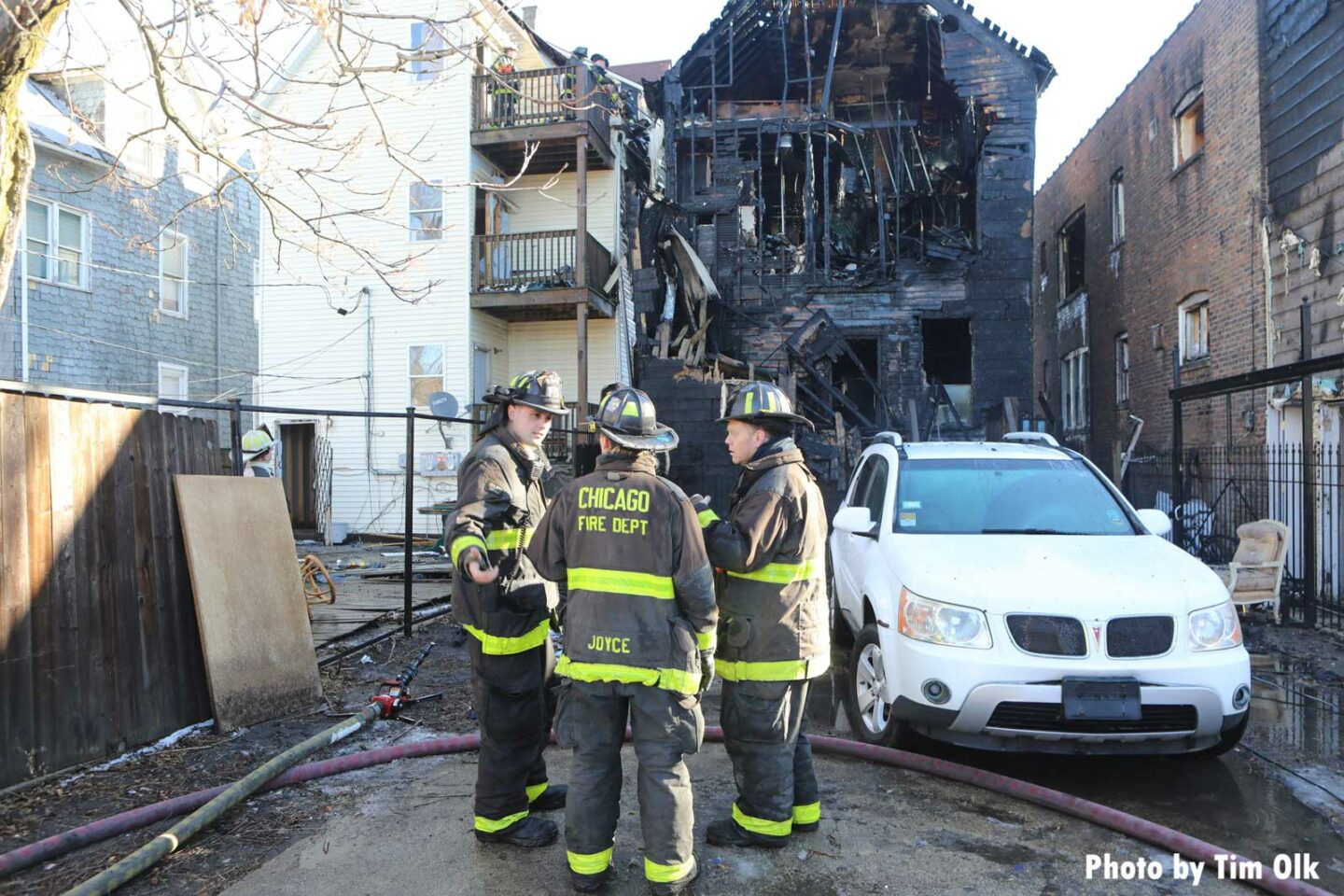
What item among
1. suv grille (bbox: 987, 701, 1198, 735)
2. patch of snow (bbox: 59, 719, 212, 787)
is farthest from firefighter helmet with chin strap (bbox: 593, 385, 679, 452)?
patch of snow (bbox: 59, 719, 212, 787)

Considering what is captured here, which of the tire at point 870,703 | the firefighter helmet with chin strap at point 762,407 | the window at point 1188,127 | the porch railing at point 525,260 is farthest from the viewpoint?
the porch railing at point 525,260

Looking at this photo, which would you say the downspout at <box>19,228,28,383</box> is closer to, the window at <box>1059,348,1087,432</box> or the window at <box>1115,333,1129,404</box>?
the window at <box>1115,333,1129,404</box>

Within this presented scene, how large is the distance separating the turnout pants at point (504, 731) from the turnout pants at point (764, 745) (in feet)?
2.65

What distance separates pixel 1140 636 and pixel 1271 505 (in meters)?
8.12

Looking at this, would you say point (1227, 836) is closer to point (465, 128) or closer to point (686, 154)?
point (686, 154)

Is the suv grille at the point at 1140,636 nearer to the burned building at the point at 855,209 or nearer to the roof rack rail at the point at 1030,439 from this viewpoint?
the roof rack rail at the point at 1030,439

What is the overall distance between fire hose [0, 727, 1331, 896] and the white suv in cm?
19

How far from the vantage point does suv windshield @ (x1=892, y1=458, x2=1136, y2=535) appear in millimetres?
4680

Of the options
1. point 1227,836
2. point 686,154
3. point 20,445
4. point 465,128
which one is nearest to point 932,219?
point 686,154

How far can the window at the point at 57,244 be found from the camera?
47.0ft

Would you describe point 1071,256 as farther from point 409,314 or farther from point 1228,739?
point 1228,739

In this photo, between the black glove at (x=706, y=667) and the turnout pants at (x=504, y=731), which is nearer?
the black glove at (x=706, y=667)

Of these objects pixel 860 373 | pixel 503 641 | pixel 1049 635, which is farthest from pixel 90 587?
pixel 860 373

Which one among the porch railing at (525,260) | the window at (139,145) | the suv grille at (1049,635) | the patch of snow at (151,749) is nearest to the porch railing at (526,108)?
the porch railing at (525,260)
